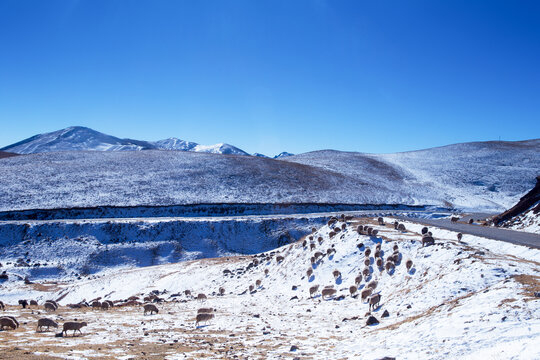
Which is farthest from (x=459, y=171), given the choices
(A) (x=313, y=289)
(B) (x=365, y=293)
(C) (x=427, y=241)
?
(B) (x=365, y=293)

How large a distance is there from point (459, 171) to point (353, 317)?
104744 mm

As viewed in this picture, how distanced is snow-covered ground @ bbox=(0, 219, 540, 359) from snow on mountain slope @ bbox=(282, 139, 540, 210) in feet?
198

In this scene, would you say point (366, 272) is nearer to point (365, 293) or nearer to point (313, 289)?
point (365, 293)

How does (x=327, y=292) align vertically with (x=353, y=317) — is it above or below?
below

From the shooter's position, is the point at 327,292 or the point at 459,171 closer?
the point at 327,292

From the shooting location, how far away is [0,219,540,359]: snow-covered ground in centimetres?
980

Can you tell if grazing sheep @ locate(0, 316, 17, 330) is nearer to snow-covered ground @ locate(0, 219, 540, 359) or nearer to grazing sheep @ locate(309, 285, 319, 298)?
snow-covered ground @ locate(0, 219, 540, 359)

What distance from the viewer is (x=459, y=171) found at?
107 metres

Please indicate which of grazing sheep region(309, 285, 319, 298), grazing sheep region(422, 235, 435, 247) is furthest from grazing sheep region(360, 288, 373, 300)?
grazing sheep region(422, 235, 435, 247)

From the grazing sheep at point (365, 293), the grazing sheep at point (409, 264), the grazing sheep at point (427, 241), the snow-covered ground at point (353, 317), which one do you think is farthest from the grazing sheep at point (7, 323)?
the grazing sheep at point (427, 241)

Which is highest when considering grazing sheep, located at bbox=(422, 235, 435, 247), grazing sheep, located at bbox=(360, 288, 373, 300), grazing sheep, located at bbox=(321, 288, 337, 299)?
grazing sheep, located at bbox=(422, 235, 435, 247)

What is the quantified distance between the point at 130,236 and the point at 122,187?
23.7m

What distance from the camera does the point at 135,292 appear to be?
108 feet

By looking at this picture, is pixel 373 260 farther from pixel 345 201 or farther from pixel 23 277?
pixel 345 201
